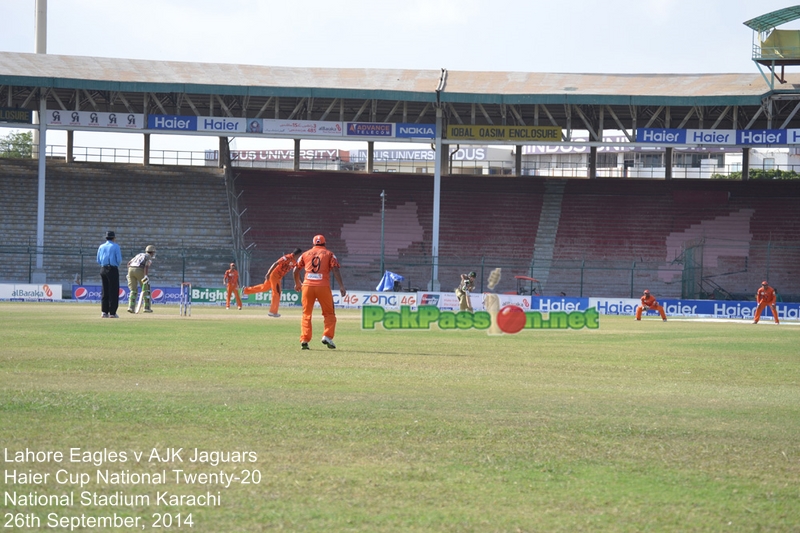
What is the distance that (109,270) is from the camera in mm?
21688

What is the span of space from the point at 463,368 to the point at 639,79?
139 feet

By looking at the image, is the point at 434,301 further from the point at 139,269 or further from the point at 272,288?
the point at 139,269

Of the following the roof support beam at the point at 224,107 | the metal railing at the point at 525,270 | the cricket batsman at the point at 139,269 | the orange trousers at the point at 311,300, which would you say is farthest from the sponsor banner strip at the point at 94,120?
the orange trousers at the point at 311,300

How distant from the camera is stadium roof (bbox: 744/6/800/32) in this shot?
1844 inches

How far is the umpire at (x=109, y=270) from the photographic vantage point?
21438mm

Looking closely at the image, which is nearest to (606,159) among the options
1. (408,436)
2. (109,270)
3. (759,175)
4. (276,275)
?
(759,175)

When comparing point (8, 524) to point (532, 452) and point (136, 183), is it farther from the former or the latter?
point (136, 183)

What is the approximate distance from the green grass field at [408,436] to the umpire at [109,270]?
5.98 metres

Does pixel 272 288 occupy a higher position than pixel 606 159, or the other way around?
pixel 606 159

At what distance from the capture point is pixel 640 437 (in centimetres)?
837

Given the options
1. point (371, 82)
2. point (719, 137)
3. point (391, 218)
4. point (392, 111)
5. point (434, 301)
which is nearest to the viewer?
point (434, 301)

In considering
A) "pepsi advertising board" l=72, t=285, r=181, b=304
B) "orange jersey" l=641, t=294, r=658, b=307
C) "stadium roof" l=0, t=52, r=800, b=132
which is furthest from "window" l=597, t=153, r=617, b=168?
"pepsi advertising board" l=72, t=285, r=181, b=304

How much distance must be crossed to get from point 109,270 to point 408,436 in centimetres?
1523

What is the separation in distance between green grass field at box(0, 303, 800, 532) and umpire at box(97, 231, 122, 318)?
598cm
